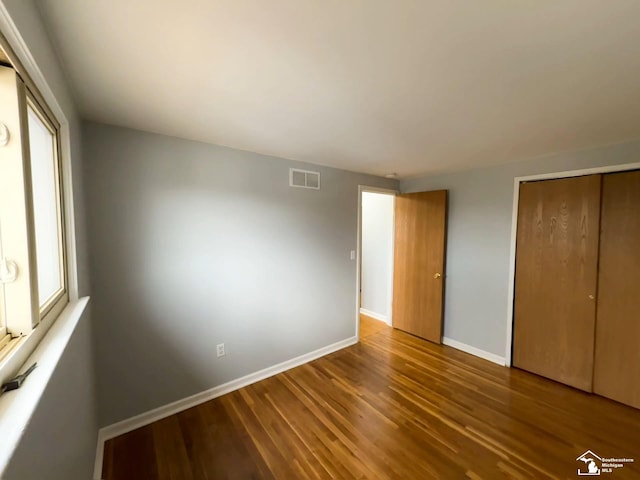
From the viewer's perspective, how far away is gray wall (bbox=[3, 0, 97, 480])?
2.06 feet

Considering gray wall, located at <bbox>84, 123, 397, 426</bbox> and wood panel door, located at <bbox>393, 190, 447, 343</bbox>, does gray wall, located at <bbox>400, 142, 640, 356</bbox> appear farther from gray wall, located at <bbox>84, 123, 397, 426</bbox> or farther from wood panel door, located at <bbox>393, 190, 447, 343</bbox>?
gray wall, located at <bbox>84, 123, 397, 426</bbox>

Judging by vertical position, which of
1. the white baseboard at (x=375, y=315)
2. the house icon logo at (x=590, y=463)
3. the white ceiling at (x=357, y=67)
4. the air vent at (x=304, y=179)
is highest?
the white ceiling at (x=357, y=67)

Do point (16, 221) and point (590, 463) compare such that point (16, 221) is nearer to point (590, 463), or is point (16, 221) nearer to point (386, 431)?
point (386, 431)

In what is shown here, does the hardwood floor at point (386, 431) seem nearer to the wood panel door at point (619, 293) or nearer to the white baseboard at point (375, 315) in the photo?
the wood panel door at point (619, 293)

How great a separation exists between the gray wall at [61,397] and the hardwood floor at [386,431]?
2.08 feet

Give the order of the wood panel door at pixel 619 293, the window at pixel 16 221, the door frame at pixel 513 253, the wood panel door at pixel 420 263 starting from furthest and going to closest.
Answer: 1. the wood panel door at pixel 420 263
2. the door frame at pixel 513 253
3. the wood panel door at pixel 619 293
4. the window at pixel 16 221

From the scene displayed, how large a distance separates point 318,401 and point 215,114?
240cm

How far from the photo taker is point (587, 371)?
244 cm

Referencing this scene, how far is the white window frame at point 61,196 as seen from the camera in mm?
717

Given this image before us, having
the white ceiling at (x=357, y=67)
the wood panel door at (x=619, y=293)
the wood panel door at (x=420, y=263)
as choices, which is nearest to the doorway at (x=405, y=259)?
the wood panel door at (x=420, y=263)

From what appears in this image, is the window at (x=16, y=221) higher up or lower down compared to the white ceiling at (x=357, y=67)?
lower down

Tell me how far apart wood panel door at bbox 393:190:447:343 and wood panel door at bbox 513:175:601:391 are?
2.67 feet

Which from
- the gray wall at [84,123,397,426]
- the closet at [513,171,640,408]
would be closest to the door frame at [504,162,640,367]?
the closet at [513,171,640,408]

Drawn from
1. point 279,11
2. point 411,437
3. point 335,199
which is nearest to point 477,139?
point 335,199
